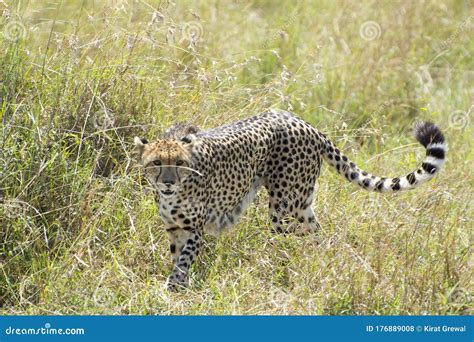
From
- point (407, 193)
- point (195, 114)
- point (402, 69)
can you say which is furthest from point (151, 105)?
point (402, 69)

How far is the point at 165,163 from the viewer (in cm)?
570

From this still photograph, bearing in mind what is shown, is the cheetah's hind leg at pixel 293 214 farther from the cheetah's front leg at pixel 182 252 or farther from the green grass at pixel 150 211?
the cheetah's front leg at pixel 182 252

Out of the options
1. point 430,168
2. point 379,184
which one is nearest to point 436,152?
point 430,168

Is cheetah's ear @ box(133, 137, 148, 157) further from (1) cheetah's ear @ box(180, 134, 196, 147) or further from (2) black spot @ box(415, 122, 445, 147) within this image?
(2) black spot @ box(415, 122, 445, 147)

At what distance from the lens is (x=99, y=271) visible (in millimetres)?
5688

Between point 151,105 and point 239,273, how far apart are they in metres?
1.46

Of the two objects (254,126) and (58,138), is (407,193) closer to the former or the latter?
(254,126)

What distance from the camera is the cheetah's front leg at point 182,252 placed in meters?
5.79

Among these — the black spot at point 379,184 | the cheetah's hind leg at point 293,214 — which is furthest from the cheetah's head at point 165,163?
the black spot at point 379,184

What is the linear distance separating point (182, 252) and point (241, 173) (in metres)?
0.63

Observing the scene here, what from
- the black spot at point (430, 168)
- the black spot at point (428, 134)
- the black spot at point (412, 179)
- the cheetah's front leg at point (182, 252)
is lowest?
the cheetah's front leg at point (182, 252)

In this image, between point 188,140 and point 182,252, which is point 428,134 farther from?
point 182,252

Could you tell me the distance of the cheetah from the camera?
5.80m

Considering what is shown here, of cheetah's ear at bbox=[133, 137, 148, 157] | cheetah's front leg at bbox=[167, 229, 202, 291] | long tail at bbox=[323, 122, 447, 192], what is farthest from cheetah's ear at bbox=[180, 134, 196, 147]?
long tail at bbox=[323, 122, 447, 192]
